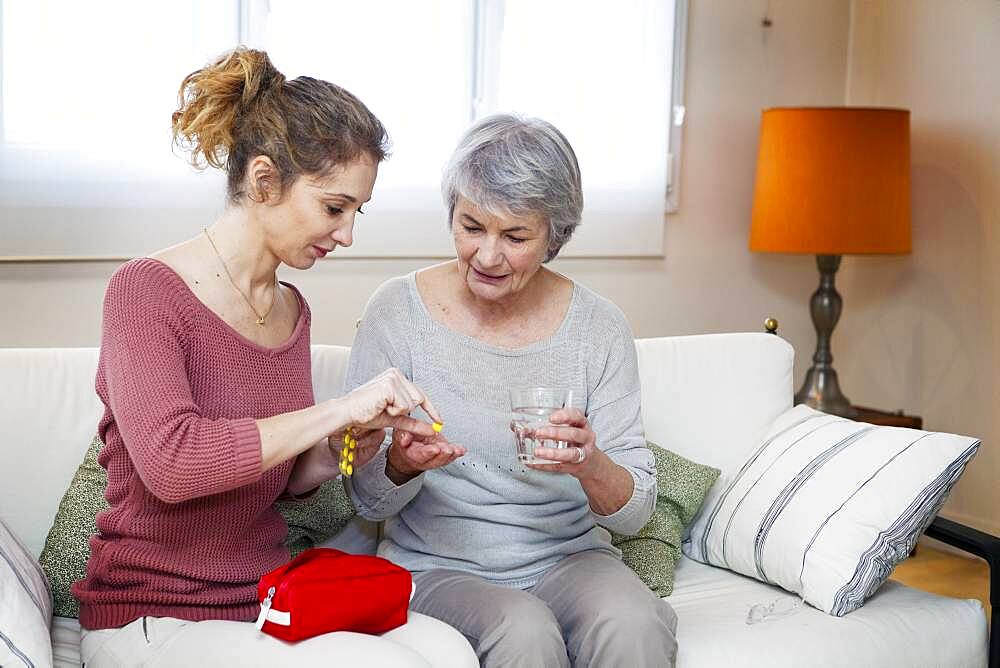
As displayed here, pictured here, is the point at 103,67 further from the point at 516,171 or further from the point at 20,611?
the point at 20,611

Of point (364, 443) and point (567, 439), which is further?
point (364, 443)

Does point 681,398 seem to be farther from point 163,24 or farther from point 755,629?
point 163,24

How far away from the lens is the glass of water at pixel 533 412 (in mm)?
1683

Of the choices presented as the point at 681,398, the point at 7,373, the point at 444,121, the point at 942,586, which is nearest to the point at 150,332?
the point at 7,373

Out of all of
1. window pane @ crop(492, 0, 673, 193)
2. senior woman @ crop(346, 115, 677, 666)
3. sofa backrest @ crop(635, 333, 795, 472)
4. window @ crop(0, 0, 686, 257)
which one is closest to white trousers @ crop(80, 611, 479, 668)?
senior woman @ crop(346, 115, 677, 666)

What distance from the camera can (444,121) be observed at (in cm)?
333

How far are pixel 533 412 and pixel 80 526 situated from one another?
2.87 ft

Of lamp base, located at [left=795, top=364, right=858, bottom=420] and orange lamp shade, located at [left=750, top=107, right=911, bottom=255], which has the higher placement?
orange lamp shade, located at [left=750, top=107, right=911, bottom=255]

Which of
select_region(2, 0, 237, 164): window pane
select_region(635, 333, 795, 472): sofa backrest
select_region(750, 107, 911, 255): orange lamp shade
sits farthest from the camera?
select_region(750, 107, 911, 255): orange lamp shade

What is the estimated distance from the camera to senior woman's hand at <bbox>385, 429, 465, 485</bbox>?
1.77m

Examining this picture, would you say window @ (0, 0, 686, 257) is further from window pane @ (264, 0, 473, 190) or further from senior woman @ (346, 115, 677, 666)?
senior woman @ (346, 115, 677, 666)

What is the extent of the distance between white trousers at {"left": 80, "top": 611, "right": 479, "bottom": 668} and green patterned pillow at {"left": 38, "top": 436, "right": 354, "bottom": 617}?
1.02 ft

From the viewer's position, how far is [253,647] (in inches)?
59.5

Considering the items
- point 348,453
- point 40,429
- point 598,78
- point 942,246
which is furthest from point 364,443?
point 942,246
